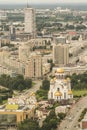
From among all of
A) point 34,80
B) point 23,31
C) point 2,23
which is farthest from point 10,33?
point 34,80

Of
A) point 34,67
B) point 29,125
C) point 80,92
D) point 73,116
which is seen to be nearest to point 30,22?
point 34,67

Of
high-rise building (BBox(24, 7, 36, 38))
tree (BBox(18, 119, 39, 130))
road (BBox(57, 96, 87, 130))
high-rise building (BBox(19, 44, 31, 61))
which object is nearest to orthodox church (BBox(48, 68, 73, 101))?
road (BBox(57, 96, 87, 130))

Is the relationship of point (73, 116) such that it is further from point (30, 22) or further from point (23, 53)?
point (30, 22)

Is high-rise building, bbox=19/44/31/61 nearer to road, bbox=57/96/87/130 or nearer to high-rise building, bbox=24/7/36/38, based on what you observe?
road, bbox=57/96/87/130

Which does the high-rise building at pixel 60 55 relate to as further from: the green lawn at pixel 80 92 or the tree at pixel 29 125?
the tree at pixel 29 125

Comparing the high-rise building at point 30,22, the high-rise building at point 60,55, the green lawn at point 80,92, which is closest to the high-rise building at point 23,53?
the high-rise building at point 60,55

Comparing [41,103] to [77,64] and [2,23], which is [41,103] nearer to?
[77,64]
